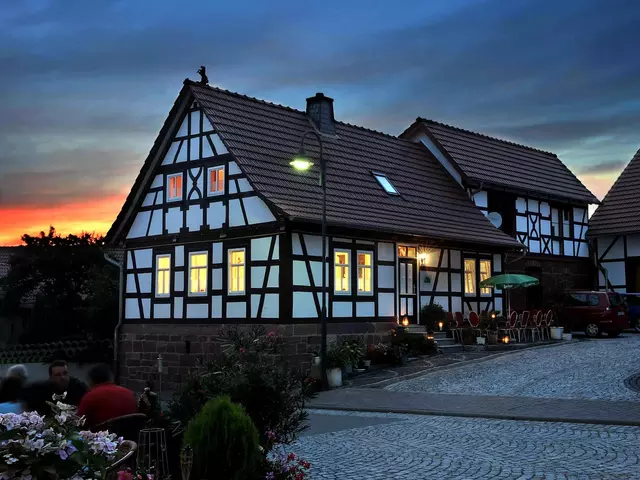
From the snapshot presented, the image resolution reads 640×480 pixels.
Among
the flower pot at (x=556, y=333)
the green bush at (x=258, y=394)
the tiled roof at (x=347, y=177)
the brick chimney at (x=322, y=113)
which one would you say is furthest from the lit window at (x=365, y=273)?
the green bush at (x=258, y=394)

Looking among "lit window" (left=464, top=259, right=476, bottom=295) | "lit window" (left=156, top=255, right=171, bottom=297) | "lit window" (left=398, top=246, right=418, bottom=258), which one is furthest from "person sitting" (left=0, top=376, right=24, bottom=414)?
"lit window" (left=464, top=259, right=476, bottom=295)

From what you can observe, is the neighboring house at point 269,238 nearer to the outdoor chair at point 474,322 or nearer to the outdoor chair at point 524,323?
the outdoor chair at point 474,322

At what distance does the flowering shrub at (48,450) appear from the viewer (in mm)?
3631

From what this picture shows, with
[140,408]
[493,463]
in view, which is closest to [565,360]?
[493,463]

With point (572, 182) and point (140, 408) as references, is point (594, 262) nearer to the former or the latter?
point (572, 182)

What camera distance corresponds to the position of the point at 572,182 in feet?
124

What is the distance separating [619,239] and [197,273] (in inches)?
815

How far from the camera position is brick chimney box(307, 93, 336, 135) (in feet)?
92.4

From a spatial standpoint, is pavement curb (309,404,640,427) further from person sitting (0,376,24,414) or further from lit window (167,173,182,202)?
lit window (167,173,182,202)

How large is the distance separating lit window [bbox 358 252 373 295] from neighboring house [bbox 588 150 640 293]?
52.6 feet

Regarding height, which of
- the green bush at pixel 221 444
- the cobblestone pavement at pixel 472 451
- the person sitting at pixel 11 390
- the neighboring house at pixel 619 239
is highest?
the neighboring house at pixel 619 239

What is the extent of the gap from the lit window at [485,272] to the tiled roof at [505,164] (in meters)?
3.67

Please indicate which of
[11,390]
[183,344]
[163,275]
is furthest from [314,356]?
[11,390]

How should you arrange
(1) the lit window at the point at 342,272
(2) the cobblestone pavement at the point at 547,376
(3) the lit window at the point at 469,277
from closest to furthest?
Answer: (2) the cobblestone pavement at the point at 547,376 → (1) the lit window at the point at 342,272 → (3) the lit window at the point at 469,277
